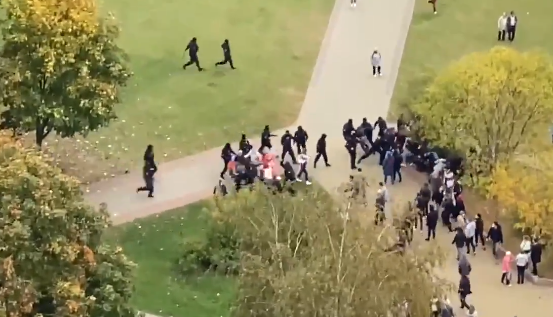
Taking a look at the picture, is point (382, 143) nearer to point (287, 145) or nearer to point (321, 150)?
point (321, 150)

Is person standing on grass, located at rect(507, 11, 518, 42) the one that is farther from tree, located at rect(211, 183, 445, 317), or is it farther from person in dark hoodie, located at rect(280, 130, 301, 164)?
tree, located at rect(211, 183, 445, 317)

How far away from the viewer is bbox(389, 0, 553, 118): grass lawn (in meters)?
37.5

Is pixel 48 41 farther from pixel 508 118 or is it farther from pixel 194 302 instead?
pixel 508 118

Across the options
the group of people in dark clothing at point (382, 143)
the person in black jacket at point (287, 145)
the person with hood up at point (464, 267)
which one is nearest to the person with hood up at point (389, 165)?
the group of people in dark clothing at point (382, 143)

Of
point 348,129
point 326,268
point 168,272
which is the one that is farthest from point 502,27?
point 326,268

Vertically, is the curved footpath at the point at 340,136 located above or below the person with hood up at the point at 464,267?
above

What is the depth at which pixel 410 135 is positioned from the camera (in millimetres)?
30188

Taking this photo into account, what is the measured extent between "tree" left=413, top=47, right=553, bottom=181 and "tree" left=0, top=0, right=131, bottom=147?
876 cm

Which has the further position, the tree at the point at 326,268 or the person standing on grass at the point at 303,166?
the person standing on grass at the point at 303,166

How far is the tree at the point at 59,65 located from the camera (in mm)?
25078

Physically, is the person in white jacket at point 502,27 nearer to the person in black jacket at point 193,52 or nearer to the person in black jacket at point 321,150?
the person in black jacket at point 193,52

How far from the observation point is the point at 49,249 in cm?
1653

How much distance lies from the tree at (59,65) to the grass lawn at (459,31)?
1185cm

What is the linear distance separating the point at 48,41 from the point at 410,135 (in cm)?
1079
